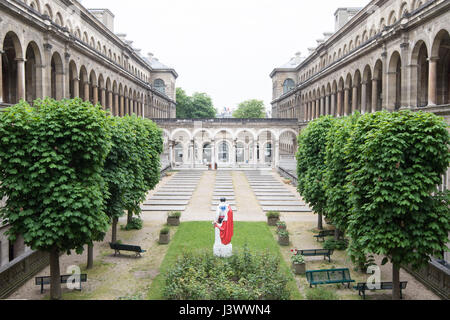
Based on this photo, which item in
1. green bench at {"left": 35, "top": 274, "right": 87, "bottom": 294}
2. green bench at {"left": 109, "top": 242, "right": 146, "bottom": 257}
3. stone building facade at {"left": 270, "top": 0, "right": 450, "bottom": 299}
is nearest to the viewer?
green bench at {"left": 35, "top": 274, "right": 87, "bottom": 294}

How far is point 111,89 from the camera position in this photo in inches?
1698

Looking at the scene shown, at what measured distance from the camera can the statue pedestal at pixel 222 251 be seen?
17719 millimetres

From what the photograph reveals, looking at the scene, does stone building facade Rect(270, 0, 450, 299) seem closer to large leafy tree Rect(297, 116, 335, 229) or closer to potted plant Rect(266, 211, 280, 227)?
large leafy tree Rect(297, 116, 335, 229)

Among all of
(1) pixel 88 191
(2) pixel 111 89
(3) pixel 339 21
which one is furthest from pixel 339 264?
(3) pixel 339 21

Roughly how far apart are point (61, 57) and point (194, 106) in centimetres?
6854

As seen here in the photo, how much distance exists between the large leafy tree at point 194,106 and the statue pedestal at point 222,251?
79.4 m

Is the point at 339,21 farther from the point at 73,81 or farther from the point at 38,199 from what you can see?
the point at 38,199

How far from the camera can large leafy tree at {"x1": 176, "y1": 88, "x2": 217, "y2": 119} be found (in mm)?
96500

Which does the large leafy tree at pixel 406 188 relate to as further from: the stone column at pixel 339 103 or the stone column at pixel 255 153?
the stone column at pixel 255 153

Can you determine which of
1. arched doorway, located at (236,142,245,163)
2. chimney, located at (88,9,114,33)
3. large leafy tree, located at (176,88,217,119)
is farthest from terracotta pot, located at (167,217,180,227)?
large leafy tree, located at (176,88,217,119)

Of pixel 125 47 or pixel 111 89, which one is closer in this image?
pixel 111 89

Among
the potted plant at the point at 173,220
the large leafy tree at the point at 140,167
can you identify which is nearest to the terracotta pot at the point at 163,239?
the large leafy tree at the point at 140,167

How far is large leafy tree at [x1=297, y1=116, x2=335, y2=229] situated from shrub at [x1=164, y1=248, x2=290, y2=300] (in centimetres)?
574

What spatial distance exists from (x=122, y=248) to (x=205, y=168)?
3996 centimetres
